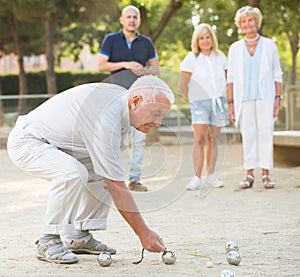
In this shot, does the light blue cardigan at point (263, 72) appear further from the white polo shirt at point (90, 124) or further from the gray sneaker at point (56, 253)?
the gray sneaker at point (56, 253)

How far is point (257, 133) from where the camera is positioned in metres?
9.01

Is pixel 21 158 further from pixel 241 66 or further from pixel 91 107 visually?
pixel 241 66

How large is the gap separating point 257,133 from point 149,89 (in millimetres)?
4798

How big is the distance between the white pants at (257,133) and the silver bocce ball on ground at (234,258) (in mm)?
4234

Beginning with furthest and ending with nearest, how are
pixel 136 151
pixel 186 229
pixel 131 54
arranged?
pixel 131 54, pixel 136 151, pixel 186 229

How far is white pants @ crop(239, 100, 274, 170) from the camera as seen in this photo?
348 inches

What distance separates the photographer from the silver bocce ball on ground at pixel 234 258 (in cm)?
474

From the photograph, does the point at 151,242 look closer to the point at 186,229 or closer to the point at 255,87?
the point at 186,229

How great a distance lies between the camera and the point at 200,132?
8.88 meters

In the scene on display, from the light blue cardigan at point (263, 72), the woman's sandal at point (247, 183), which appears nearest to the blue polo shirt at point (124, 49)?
the light blue cardigan at point (263, 72)

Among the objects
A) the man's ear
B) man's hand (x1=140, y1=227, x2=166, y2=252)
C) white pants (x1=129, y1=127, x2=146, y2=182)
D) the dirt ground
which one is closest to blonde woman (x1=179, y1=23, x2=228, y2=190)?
the dirt ground

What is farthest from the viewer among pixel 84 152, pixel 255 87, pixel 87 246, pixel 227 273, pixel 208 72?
pixel 208 72

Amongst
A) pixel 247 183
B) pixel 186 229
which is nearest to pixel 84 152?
pixel 186 229

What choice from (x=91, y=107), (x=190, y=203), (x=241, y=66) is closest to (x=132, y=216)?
(x=91, y=107)
